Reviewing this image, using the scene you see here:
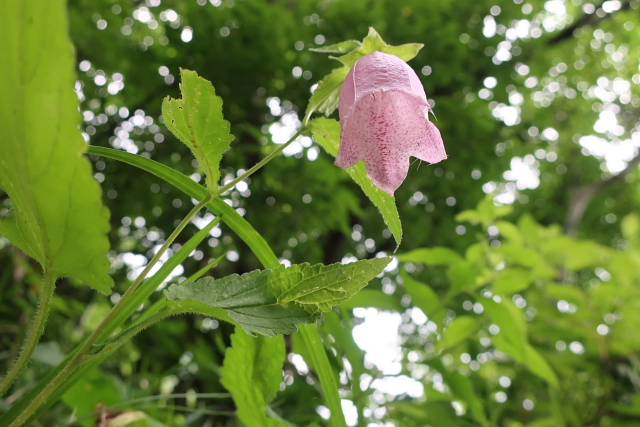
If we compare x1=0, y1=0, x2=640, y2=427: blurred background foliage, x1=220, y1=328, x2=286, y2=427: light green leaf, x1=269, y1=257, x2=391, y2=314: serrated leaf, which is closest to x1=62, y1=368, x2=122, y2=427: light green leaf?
x1=0, y1=0, x2=640, y2=427: blurred background foliage

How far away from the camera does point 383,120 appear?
26cm

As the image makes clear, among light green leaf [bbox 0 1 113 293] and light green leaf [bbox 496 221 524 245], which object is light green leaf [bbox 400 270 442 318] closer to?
light green leaf [bbox 496 221 524 245]

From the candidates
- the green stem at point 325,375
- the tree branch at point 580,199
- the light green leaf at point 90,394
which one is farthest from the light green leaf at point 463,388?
the tree branch at point 580,199

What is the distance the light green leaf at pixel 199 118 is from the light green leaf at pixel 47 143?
0.07m

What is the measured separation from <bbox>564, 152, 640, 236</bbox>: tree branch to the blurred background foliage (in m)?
0.63

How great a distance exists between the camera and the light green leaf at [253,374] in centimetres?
30

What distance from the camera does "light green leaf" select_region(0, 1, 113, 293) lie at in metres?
0.14

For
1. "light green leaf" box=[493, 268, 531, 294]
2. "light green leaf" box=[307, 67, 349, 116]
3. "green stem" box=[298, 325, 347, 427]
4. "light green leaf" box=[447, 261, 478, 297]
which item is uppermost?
"light green leaf" box=[307, 67, 349, 116]

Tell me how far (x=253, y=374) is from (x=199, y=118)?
0.18m

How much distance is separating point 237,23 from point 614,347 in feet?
3.67

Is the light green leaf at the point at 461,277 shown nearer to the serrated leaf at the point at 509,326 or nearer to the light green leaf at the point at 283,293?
the serrated leaf at the point at 509,326

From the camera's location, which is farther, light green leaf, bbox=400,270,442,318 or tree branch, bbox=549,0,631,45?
tree branch, bbox=549,0,631,45

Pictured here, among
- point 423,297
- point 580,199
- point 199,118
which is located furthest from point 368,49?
point 580,199

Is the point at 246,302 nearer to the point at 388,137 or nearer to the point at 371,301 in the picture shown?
the point at 388,137
